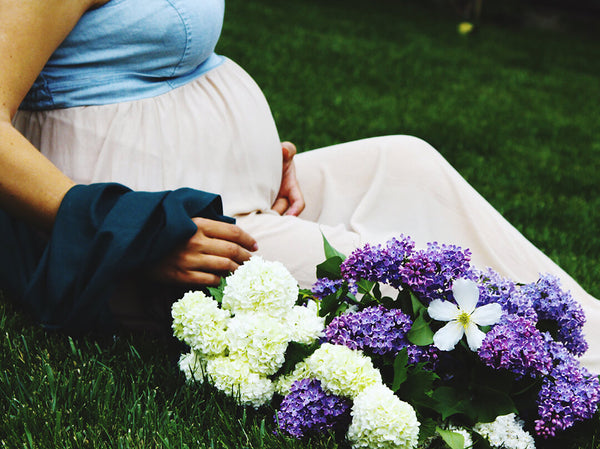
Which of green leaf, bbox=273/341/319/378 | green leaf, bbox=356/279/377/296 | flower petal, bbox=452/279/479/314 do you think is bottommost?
green leaf, bbox=273/341/319/378

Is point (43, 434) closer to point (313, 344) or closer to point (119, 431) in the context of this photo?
point (119, 431)

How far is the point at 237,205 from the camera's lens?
2230 millimetres

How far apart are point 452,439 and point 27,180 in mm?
1194

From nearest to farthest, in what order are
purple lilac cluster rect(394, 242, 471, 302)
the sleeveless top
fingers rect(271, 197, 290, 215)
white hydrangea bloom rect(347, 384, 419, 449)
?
white hydrangea bloom rect(347, 384, 419, 449) → purple lilac cluster rect(394, 242, 471, 302) → the sleeveless top → fingers rect(271, 197, 290, 215)

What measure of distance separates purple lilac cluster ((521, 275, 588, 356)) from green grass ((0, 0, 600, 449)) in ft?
0.82

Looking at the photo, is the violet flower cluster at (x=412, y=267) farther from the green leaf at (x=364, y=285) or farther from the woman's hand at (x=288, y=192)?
the woman's hand at (x=288, y=192)

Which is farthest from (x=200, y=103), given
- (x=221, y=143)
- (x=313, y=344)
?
(x=313, y=344)

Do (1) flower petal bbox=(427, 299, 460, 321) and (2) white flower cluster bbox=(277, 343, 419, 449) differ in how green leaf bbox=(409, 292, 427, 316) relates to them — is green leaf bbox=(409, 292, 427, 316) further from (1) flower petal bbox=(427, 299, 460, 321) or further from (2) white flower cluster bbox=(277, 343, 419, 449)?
(2) white flower cluster bbox=(277, 343, 419, 449)

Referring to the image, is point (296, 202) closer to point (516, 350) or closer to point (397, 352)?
point (397, 352)

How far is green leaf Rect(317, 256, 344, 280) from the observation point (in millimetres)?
1890

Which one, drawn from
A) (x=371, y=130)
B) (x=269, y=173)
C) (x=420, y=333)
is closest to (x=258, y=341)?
(x=420, y=333)

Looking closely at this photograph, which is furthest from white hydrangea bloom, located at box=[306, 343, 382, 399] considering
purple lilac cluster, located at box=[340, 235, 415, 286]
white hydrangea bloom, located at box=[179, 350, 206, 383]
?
white hydrangea bloom, located at box=[179, 350, 206, 383]

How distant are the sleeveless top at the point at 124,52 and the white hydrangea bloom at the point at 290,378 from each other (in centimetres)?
94

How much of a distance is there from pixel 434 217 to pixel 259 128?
682 millimetres
